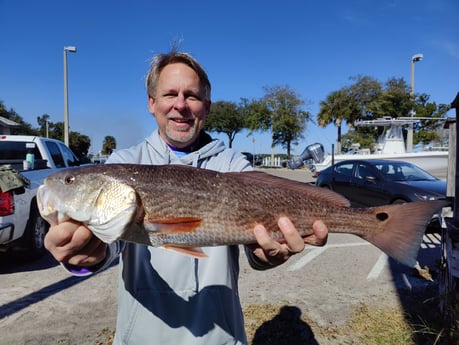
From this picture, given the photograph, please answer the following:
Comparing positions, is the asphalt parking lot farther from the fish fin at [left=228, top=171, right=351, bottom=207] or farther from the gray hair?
the gray hair

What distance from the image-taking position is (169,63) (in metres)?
2.50

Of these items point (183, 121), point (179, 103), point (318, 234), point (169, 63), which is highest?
point (169, 63)

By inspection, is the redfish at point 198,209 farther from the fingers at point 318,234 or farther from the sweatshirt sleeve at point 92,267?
the sweatshirt sleeve at point 92,267

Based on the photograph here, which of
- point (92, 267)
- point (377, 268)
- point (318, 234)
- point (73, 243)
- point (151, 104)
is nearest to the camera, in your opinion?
point (73, 243)

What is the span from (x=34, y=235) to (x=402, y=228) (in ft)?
21.5

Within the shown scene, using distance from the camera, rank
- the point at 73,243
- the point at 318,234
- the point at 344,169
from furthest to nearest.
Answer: the point at 344,169 < the point at 318,234 < the point at 73,243

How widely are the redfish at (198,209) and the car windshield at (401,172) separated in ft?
27.7

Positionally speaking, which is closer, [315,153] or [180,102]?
[180,102]

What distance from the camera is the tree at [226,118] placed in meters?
54.3

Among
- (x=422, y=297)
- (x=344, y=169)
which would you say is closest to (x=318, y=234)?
(x=422, y=297)

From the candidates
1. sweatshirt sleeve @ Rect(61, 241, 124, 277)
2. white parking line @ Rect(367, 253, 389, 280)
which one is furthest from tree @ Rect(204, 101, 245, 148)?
sweatshirt sleeve @ Rect(61, 241, 124, 277)

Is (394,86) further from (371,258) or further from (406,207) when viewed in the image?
(406,207)

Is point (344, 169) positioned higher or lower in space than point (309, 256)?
higher

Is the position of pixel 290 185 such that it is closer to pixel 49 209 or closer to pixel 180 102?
pixel 180 102
